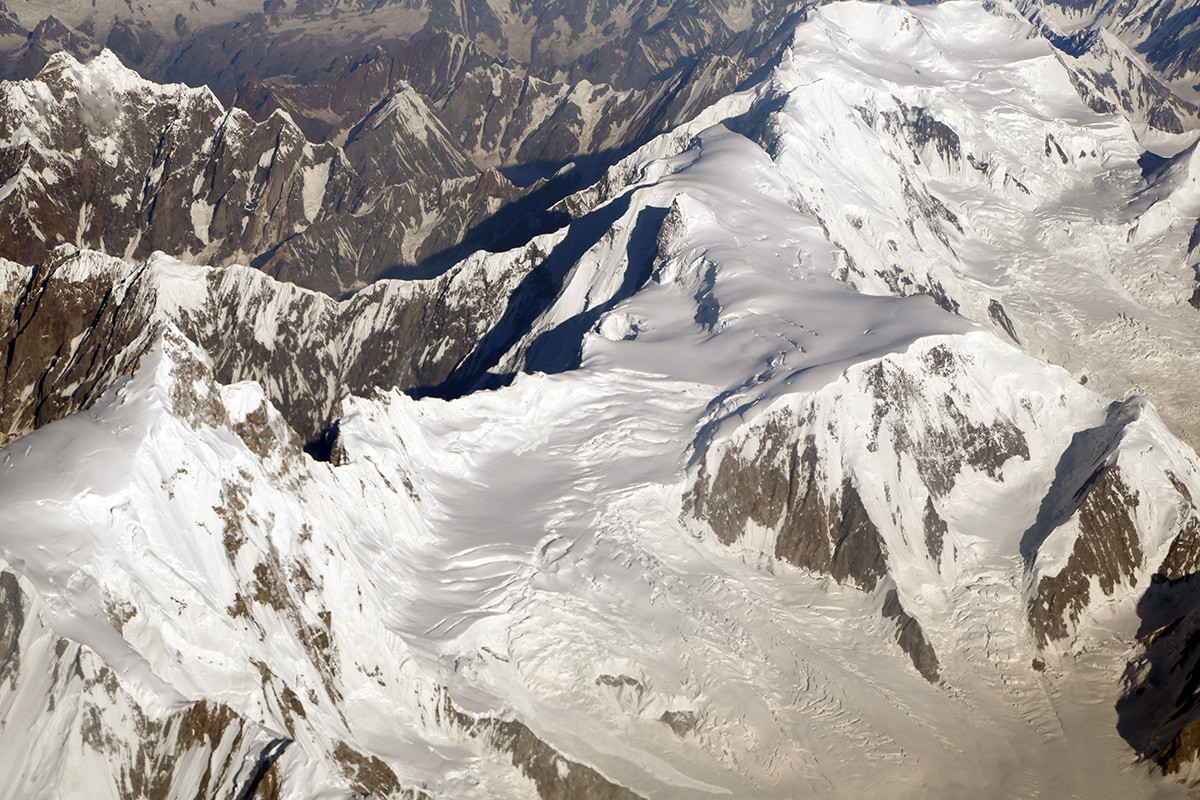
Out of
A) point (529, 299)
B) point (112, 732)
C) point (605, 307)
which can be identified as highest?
point (112, 732)

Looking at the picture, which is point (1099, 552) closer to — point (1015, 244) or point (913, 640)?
point (913, 640)

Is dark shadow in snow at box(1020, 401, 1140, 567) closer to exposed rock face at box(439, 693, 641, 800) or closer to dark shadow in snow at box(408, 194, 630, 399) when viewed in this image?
exposed rock face at box(439, 693, 641, 800)

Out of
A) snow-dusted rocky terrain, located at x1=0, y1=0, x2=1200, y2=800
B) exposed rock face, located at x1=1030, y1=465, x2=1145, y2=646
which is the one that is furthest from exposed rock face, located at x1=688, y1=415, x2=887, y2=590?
exposed rock face, located at x1=1030, y1=465, x2=1145, y2=646

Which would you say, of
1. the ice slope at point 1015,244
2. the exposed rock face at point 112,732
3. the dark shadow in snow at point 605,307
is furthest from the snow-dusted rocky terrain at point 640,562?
the ice slope at point 1015,244

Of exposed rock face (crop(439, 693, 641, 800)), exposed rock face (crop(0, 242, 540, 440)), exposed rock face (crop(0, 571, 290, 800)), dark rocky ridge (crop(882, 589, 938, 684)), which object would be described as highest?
exposed rock face (crop(0, 571, 290, 800))

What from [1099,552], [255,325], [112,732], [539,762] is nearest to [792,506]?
[1099,552]

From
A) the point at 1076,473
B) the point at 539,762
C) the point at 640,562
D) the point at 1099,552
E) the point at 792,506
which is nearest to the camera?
the point at 539,762

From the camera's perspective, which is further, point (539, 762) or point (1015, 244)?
point (1015, 244)
